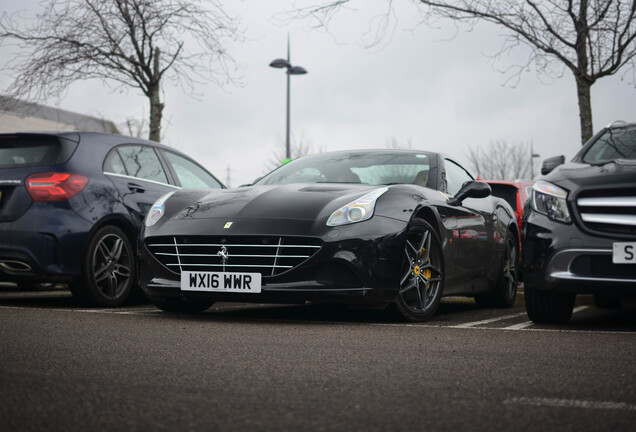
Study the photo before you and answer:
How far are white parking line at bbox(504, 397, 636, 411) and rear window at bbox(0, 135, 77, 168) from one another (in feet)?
15.7

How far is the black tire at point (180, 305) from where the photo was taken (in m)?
6.33

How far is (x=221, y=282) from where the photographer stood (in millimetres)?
5609

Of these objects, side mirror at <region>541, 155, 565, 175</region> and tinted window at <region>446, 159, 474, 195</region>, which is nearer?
side mirror at <region>541, 155, 565, 175</region>

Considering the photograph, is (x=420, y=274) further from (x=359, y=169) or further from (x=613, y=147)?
(x=613, y=147)

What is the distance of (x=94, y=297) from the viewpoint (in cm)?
680

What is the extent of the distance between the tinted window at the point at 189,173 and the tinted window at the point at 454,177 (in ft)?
8.47

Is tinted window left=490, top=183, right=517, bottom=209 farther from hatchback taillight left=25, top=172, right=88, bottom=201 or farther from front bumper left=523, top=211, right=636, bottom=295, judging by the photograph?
hatchback taillight left=25, top=172, right=88, bottom=201

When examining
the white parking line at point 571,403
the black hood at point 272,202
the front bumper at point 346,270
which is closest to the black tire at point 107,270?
the black hood at point 272,202

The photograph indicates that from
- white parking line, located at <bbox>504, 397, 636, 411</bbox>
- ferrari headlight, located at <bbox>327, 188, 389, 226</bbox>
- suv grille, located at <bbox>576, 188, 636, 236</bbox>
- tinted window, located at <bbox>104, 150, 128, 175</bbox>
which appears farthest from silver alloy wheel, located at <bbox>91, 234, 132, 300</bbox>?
white parking line, located at <bbox>504, 397, 636, 411</bbox>

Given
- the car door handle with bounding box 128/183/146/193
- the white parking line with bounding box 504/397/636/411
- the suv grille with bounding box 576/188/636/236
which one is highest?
the car door handle with bounding box 128/183/146/193

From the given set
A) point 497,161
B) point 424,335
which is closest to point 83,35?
point 424,335

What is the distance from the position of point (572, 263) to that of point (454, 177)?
2070mm

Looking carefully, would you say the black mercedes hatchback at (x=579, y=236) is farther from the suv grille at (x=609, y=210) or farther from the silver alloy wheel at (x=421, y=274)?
the silver alloy wheel at (x=421, y=274)

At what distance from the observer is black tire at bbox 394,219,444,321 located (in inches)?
229
